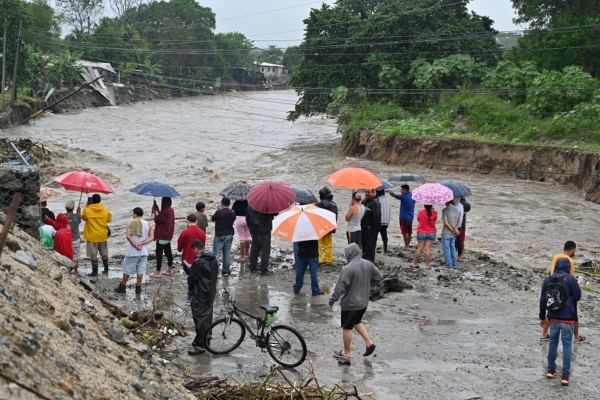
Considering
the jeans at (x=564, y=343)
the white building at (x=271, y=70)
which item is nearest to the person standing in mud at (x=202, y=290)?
the jeans at (x=564, y=343)

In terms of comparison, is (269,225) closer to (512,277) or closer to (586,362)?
(512,277)

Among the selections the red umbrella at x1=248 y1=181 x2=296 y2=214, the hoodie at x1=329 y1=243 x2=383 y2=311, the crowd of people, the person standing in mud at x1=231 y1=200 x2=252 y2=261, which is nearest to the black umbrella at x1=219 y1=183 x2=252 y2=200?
the person standing in mud at x1=231 y1=200 x2=252 y2=261

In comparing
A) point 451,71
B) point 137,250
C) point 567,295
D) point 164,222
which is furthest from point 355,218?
point 451,71

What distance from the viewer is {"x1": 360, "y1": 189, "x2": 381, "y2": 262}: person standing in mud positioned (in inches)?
535

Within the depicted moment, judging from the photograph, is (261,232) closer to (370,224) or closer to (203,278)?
(370,224)

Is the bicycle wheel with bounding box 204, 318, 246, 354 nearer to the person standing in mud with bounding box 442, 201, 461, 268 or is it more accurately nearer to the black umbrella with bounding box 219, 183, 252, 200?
the black umbrella with bounding box 219, 183, 252, 200

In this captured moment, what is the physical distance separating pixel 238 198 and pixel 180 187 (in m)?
16.6

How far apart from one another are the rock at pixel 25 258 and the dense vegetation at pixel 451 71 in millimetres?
25328

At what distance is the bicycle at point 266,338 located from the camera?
8852 mm

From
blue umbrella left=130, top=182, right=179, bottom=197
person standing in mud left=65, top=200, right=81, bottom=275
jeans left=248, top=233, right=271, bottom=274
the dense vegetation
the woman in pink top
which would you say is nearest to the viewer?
person standing in mud left=65, top=200, right=81, bottom=275


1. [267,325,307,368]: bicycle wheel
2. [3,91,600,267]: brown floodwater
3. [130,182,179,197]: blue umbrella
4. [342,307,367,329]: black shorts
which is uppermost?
[130,182,179,197]: blue umbrella

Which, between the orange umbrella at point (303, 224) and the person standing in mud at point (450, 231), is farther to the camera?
the person standing in mud at point (450, 231)

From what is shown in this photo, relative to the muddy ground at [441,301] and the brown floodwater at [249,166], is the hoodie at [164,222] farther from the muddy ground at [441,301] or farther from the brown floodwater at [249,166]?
the brown floodwater at [249,166]

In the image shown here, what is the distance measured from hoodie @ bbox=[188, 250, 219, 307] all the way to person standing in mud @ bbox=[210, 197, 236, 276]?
3.77 meters
